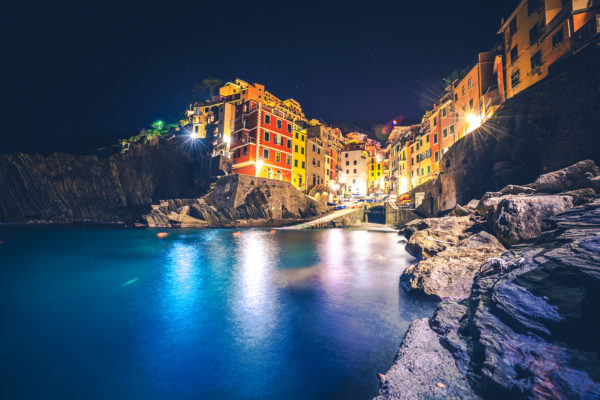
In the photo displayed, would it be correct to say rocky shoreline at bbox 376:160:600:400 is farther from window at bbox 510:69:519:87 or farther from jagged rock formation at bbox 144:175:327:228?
jagged rock formation at bbox 144:175:327:228

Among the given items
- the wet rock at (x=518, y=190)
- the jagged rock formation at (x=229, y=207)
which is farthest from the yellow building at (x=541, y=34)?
the jagged rock formation at (x=229, y=207)

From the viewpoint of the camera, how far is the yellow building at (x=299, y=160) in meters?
42.2

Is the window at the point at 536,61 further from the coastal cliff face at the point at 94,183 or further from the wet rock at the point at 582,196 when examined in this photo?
the coastal cliff face at the point at 94,183

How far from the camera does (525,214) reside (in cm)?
781

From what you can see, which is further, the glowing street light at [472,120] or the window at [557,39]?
the glowing street light at [472,120]

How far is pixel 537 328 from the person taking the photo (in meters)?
2.75

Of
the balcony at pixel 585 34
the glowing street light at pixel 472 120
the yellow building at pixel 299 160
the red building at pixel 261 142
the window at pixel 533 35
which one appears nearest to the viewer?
the balcony at pixel 585 34

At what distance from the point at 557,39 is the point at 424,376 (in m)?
27.4

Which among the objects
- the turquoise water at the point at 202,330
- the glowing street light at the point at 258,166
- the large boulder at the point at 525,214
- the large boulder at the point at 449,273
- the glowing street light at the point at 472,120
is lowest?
the turquoise water at the point at 202,330

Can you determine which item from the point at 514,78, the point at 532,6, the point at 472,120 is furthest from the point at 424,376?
the point at 532,6

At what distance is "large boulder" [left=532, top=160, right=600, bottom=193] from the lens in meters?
8.46

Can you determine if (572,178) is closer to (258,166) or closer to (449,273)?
(449,273)

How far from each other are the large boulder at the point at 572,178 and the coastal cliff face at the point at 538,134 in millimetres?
2841

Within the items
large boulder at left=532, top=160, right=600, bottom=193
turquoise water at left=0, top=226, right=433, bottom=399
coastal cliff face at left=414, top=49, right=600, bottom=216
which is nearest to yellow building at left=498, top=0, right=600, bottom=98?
coastal cliff face at left=414, top=49, right=600, bottom=216
